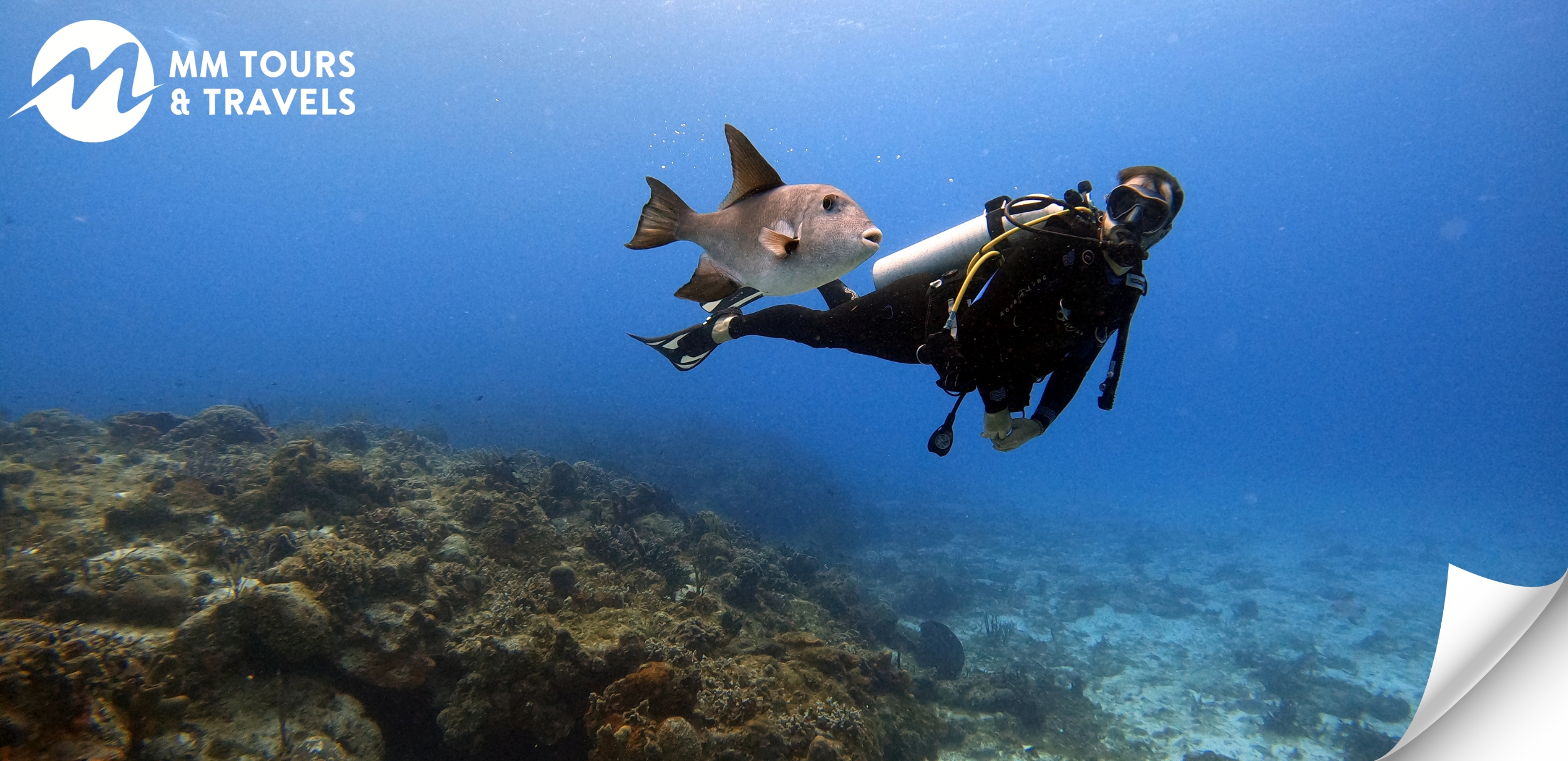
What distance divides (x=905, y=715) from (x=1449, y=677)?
5066mm

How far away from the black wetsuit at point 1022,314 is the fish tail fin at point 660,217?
1.90m

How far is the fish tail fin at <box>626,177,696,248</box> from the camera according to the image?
1.99 meters

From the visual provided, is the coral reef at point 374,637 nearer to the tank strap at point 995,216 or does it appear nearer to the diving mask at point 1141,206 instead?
the tank strap at point 995,216

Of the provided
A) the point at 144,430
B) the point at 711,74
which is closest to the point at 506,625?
the point at 144,430

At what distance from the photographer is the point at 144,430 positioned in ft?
34.7

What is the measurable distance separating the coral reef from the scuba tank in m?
3.62

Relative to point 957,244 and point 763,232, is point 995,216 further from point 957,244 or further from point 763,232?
point 763,232

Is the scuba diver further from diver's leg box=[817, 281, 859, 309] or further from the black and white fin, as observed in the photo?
the black and white fin

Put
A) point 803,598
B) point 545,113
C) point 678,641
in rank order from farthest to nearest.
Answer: point 545,113 → point 803,598 → point 678,641

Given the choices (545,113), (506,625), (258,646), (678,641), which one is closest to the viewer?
(258,646)

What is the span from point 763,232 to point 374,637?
4.84 m

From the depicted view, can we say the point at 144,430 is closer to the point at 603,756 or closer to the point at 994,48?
the point at 603,756

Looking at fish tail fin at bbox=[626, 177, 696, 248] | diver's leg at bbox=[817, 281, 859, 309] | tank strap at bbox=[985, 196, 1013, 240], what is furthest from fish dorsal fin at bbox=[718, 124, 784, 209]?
diver's leg at bbox=[817, 281, 859, 309]

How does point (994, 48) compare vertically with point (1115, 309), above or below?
above
